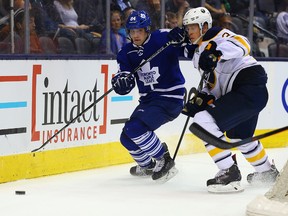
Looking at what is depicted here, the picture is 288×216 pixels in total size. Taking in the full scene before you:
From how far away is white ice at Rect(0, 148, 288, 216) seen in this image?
16.6 ft

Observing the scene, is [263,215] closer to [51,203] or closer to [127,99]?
[51,203]

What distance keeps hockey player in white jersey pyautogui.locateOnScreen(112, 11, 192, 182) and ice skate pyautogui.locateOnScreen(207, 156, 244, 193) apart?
540mm

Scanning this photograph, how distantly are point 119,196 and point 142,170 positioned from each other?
85cm

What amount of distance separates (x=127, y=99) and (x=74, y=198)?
1.82 meters

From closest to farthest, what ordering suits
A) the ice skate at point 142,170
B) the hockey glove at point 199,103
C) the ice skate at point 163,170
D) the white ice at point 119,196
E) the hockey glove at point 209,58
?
the white ice at point 119,196
the hockey glove at point 209,58
the hockey glove at point 199,103
the ice skate at point 163,170
the ice skate at point 142,170

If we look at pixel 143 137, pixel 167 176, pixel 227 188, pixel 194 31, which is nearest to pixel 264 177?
pixel 227 188

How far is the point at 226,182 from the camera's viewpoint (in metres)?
5.72

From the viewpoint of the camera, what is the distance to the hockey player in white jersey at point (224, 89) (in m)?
5.63

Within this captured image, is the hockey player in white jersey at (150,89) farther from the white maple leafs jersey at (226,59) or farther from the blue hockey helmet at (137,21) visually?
the white maple leafs jersey at (226,59)

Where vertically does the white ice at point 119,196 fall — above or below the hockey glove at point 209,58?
below

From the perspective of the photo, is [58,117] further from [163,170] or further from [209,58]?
[209,58]

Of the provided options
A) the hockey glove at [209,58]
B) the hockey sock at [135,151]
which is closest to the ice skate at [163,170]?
the hockey sock at [135,151]

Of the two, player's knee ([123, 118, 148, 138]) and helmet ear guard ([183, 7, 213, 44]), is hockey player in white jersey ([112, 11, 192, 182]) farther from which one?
helmet ear guard ([183, 7, 213, 44])

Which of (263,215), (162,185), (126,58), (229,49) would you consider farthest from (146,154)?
(263,215)
